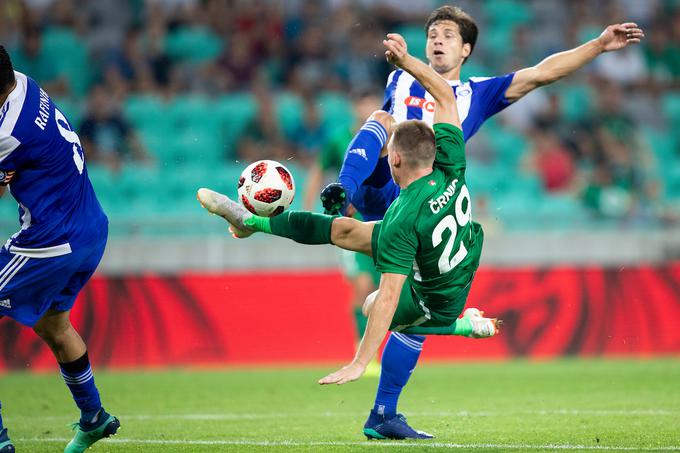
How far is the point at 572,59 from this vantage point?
6992 mm

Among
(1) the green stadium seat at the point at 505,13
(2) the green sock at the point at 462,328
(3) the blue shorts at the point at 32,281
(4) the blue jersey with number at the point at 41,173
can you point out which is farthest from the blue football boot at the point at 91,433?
(1) the green stadium seat at the point at 505,13

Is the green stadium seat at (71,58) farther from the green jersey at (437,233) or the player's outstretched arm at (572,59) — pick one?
the green jersey at (437,233)

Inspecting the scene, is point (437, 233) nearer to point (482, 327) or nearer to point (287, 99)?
point (482, 327)

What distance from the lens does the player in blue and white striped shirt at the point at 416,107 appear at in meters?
6.88

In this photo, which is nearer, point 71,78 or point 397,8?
point 71,78

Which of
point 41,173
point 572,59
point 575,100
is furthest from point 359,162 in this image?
point 575,100

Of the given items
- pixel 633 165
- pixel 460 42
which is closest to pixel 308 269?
pixel 633 165

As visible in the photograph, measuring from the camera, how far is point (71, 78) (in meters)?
15.7

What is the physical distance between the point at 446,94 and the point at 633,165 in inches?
373

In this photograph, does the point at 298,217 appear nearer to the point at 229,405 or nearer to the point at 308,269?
the point at 229,405

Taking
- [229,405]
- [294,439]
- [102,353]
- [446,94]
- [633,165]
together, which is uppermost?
A: [446,94]

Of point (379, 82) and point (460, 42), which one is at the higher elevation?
point (460, 42)

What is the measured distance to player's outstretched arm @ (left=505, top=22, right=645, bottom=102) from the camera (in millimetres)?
6934

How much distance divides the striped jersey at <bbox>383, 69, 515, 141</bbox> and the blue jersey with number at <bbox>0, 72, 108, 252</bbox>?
7.44ft
